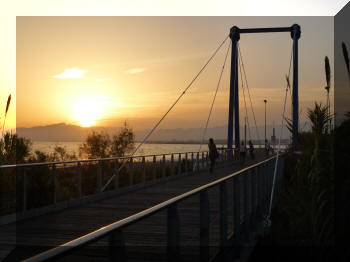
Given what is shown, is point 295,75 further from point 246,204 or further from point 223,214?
point 223,214

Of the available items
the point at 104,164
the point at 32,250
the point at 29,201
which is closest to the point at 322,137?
the point at 32,250

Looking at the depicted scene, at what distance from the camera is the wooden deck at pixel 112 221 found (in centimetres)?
307

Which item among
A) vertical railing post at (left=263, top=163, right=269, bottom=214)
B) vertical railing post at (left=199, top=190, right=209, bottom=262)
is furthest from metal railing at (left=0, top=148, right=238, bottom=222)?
vertical railing post at (left=199, top=190, right=209, bottom=262)

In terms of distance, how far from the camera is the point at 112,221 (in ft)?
32.1

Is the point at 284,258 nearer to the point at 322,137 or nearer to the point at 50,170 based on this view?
the point at 322,137

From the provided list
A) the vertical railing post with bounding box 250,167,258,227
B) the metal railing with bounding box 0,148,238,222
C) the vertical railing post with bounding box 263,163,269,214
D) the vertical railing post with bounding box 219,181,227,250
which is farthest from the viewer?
the vertical railing post with bounding box 263,163,269,214

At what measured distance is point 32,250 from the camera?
7.16m

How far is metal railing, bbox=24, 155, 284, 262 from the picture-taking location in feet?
8.20

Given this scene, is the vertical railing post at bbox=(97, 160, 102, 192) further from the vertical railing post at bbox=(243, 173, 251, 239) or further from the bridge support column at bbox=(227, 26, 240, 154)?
the bridge support column at bbox=(227, 26, 240, 154)

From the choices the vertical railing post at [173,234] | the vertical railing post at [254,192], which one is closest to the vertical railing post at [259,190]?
the vertical railing post at [254,192]

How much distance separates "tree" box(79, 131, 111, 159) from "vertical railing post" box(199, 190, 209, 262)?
86.4ft

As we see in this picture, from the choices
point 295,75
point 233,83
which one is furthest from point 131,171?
point 295,75

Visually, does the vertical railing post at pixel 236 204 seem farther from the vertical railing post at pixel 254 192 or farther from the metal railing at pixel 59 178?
the metal railing at pixel 59 178

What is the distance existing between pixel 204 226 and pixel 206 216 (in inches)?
4.4
